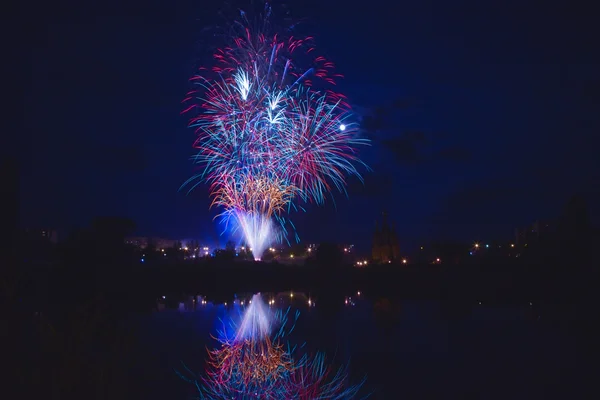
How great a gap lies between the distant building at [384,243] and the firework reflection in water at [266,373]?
4754cm

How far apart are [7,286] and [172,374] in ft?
12.8

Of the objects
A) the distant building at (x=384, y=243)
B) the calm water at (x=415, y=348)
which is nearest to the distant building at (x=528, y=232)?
the distant building at (x=384, y=243)

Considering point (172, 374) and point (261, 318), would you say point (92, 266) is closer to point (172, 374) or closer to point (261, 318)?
point (261, 318)

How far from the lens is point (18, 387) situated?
17.2 feet

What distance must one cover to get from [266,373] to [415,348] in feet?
13.1

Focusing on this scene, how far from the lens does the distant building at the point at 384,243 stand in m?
59.2

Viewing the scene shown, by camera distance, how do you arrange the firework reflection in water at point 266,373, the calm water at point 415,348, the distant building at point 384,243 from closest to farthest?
1. the firework reflection in water at point 266,373
2. the calm water at point 415,348
3. the distant building at point 384,243

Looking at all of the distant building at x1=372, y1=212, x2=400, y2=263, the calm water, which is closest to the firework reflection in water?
the calm water

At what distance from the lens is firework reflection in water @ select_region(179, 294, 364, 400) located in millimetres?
7621

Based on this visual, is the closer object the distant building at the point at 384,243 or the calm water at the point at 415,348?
the calm water at the point at 415,348

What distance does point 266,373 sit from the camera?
8773mm

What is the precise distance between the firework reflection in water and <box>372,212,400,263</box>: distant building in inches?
1872

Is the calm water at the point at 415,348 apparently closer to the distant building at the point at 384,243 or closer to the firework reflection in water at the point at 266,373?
the firework reflection in water at the point at 266,373

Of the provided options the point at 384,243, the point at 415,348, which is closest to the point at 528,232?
the point at 384,243
